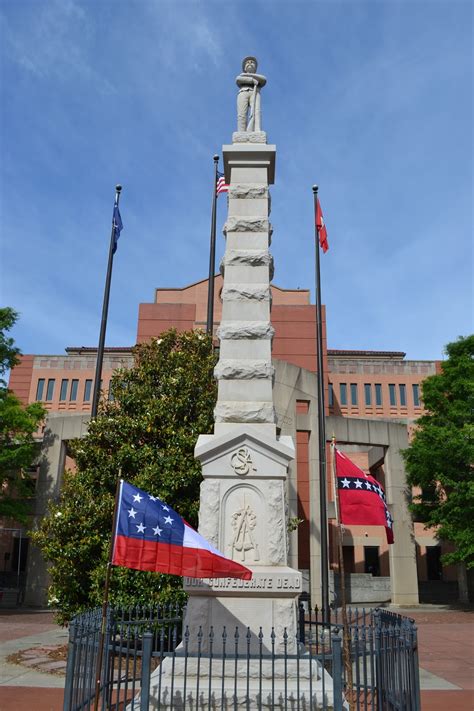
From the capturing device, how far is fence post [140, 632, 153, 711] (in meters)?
6.00

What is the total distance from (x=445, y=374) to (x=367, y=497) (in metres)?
19.5

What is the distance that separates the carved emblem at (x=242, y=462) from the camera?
8.55 metres

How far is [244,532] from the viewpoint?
833 centimetres

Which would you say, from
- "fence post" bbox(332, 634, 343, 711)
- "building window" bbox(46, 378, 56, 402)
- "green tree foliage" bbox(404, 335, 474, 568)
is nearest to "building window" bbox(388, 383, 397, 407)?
"green tree foliage" bbox(404, 335, 474, 568)

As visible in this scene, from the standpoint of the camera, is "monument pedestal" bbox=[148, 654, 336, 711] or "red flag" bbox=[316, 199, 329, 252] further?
"red flag" bbox=[316, 199, 329, 252]

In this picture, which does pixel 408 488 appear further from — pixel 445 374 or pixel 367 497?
pixel 367 497

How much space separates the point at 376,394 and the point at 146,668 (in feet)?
153

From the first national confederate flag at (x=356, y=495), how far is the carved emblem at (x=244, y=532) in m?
3.34

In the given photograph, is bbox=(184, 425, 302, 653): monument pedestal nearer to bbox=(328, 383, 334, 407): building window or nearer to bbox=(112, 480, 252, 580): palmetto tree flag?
bbox=(112, 480, 252, 580): palmetto tree flag

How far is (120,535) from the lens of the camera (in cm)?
616

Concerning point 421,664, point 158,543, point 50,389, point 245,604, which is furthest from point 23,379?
point 158,543

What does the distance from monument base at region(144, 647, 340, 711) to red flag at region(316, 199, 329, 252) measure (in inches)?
595

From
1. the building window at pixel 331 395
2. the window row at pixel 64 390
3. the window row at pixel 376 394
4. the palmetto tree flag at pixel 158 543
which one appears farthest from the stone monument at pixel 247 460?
the window row at pixel 64 390

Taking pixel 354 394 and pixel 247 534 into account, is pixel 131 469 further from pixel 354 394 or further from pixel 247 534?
pixel 354 394
